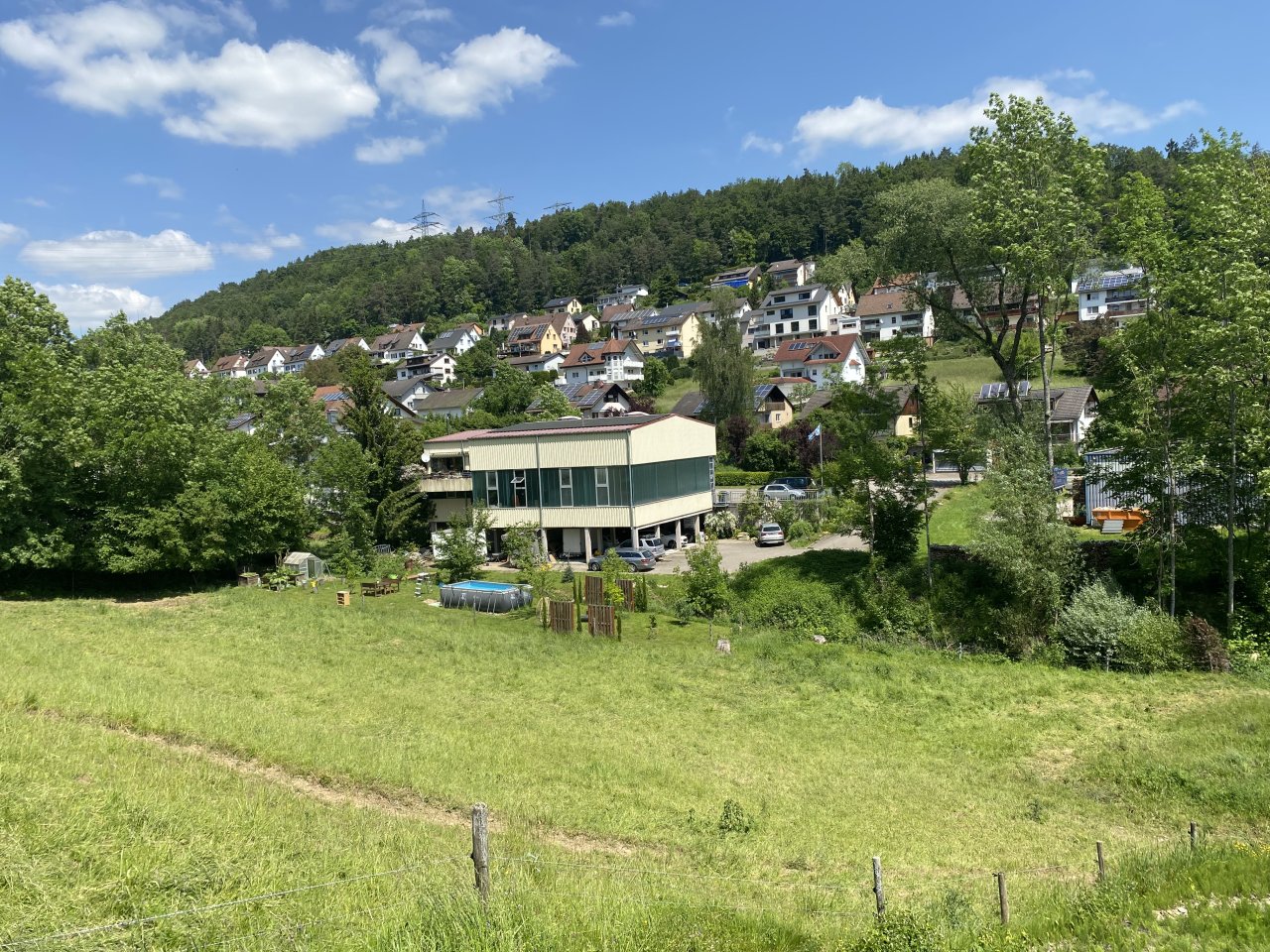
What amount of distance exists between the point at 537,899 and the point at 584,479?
1219 inches

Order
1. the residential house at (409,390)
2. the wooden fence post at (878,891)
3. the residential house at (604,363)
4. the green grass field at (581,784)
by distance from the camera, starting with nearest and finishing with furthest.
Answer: the green grass field at (581,784) → the wooden fence post at (878,891) → the residential house at (409,390) → the residential house at (604,363)

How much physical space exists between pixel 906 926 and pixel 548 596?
2312 cm

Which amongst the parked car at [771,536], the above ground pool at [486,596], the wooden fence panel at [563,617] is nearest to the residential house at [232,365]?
the parked car at [771,536]

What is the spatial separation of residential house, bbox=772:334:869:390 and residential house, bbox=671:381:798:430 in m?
8.42

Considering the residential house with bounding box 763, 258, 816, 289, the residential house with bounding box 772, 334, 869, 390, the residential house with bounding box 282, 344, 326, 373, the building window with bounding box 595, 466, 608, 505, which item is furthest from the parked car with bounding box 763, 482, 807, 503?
the residential house with bounding box 282, 344, 326, 373

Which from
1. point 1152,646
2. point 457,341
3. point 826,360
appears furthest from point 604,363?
point 1152,646

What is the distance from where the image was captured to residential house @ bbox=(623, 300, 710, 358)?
10588 cm

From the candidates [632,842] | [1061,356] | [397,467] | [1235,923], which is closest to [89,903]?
[632,842]

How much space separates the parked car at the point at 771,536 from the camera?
38.9 m

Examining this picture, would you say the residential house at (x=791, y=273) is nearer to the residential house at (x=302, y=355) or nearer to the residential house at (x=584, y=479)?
the residential house at (x=302, y=355)

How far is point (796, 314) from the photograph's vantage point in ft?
334

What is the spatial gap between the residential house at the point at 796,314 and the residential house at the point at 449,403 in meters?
39.4

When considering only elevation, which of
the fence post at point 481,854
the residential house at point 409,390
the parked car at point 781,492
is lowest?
the parked car at point 781,492

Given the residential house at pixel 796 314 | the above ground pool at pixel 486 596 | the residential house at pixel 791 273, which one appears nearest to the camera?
the above ground pool at pixel 486 596
